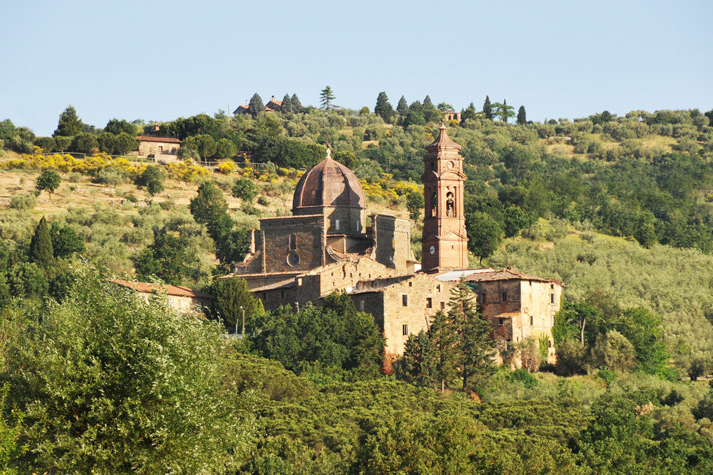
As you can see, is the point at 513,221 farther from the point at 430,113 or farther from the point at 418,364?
the point at 430,113

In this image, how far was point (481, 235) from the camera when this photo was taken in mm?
88688

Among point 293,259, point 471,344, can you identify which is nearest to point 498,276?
point 471,344

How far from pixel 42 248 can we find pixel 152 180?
2542 centimetres

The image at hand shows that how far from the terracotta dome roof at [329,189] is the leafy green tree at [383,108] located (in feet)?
324

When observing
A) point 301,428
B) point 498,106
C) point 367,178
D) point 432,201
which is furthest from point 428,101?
point 301,428

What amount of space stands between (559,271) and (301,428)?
41456mm

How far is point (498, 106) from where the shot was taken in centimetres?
16638

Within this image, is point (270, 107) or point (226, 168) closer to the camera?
point (226, 168)

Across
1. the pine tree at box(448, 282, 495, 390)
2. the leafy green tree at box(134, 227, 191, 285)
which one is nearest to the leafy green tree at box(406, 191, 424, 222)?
the leafy green tree at box(134, 227, 191, 285)

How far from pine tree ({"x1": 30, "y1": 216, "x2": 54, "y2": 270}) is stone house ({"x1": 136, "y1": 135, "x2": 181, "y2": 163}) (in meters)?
33.4

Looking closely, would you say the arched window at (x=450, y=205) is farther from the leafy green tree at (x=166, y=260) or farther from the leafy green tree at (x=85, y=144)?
the leafy green tree at (x=85, y=144)

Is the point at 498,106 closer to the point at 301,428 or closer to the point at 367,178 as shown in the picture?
the point at 367,178

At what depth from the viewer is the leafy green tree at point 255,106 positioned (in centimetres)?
16812

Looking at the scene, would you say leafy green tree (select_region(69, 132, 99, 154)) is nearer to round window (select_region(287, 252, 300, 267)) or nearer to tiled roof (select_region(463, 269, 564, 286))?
round window (select_region(287, 252, 300, 267))
